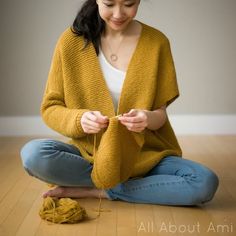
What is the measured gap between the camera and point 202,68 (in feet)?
10.2

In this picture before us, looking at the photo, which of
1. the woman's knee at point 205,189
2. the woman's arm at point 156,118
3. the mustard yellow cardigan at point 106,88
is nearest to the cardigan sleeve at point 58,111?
the mustard yellow cardigan at point 106,88

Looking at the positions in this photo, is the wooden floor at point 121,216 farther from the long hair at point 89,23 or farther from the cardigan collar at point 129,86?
the long hair at point 89,23

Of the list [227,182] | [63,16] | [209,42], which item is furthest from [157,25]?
[227,182]

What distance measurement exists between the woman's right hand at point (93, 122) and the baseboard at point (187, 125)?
161cm

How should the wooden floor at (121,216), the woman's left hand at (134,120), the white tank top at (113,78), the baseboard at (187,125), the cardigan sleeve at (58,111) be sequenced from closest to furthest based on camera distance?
the wooden floor at (121,216), the woman's left hand at (134,120), the cardigan sleeve at (58,111), the white tank top at (113,78), the baseboard at (187,125)

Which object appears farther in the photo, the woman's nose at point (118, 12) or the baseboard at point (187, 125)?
the baseboard at point (187, 125)

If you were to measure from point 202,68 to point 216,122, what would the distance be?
0.35 m

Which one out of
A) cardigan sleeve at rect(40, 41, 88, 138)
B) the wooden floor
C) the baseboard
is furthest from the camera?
the baseboard

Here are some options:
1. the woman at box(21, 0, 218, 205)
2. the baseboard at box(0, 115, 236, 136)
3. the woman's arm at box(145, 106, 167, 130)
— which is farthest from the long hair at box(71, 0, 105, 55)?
the baseboard at box(0, 115, 236, 136)

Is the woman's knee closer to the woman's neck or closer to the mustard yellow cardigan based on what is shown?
the mustard yellow cardigan

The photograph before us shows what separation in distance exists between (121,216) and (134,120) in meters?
0.29

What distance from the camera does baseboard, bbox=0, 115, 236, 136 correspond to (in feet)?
10.2

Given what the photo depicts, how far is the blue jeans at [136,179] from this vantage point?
159cm

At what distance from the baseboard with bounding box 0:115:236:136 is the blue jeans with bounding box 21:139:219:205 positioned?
1439mm
